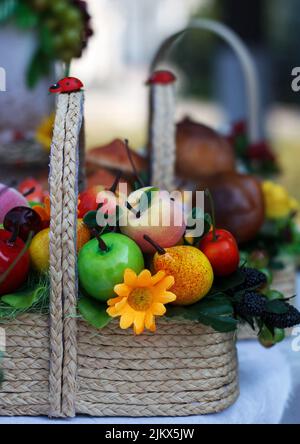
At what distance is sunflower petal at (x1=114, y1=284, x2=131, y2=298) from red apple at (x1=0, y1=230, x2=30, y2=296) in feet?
0.54

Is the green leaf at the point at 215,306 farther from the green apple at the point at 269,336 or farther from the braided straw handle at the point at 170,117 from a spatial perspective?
the braided straw handle at the point at 170,117

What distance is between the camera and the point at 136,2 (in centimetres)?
630

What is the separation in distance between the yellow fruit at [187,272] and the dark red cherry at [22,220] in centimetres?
21

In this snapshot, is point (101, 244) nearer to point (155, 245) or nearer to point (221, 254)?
point (155, 245)

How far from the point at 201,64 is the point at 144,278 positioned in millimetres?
6205

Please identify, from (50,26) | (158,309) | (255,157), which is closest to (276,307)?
(158,309)

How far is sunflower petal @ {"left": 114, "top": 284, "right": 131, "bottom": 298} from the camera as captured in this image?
1.01m

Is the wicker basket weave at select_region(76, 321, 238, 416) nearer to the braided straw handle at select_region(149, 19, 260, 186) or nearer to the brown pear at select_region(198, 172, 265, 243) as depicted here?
the brown pear at select_region(198, 172, 265, 243)

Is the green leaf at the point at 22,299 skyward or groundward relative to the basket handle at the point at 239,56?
groundward

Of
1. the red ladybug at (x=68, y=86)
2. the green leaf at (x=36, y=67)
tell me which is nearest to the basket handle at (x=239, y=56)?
the green leaf at (x=36, y=67)

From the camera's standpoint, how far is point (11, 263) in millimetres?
1058

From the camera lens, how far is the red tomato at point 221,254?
1.12 m
